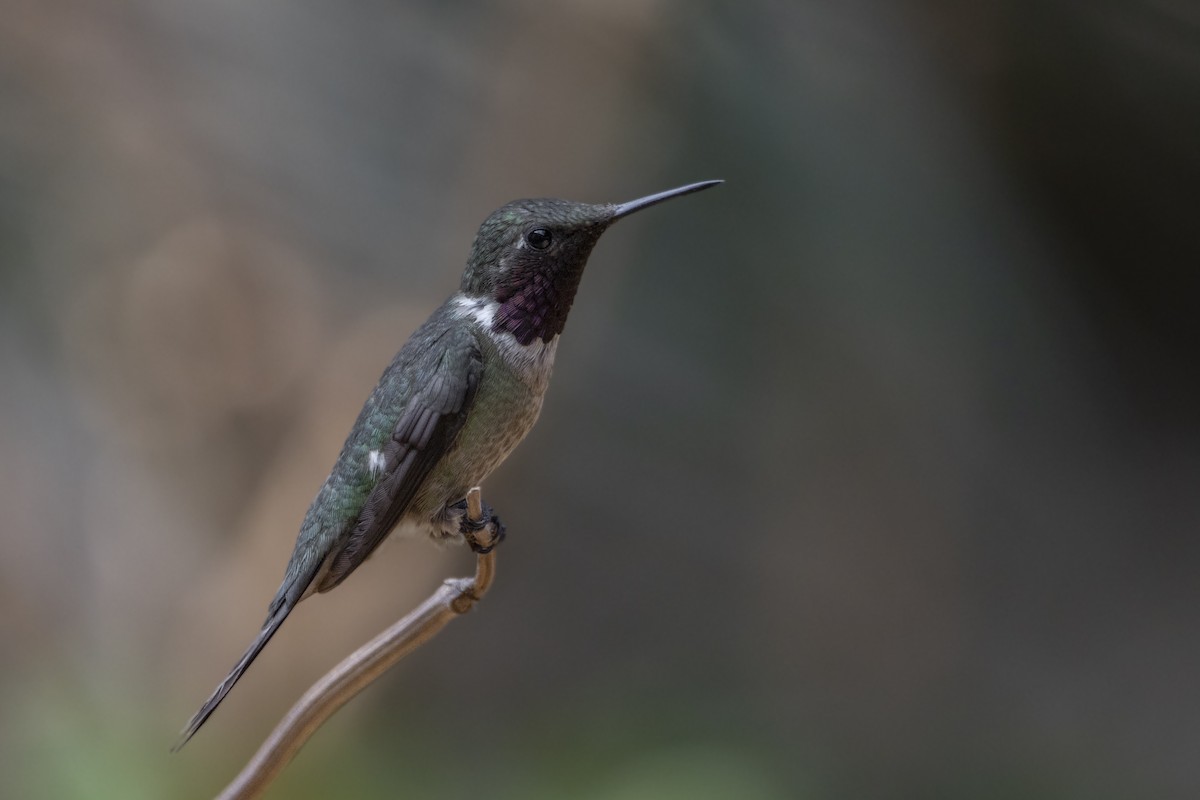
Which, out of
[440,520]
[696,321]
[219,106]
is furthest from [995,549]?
[219,106]

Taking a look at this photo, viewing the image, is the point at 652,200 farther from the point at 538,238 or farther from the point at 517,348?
the point at 517,348

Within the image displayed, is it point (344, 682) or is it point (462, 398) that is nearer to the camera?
point (344, 682)

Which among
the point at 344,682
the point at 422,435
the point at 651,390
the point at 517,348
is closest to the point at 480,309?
the point at 517,348

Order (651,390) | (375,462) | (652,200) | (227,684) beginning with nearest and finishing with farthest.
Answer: (227,684), (652,200), (375,462), (651,390)

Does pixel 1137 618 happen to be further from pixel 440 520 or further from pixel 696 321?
pixel 440 520

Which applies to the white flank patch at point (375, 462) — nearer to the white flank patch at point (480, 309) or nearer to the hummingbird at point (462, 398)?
the hummingbird at point (462, 398)
